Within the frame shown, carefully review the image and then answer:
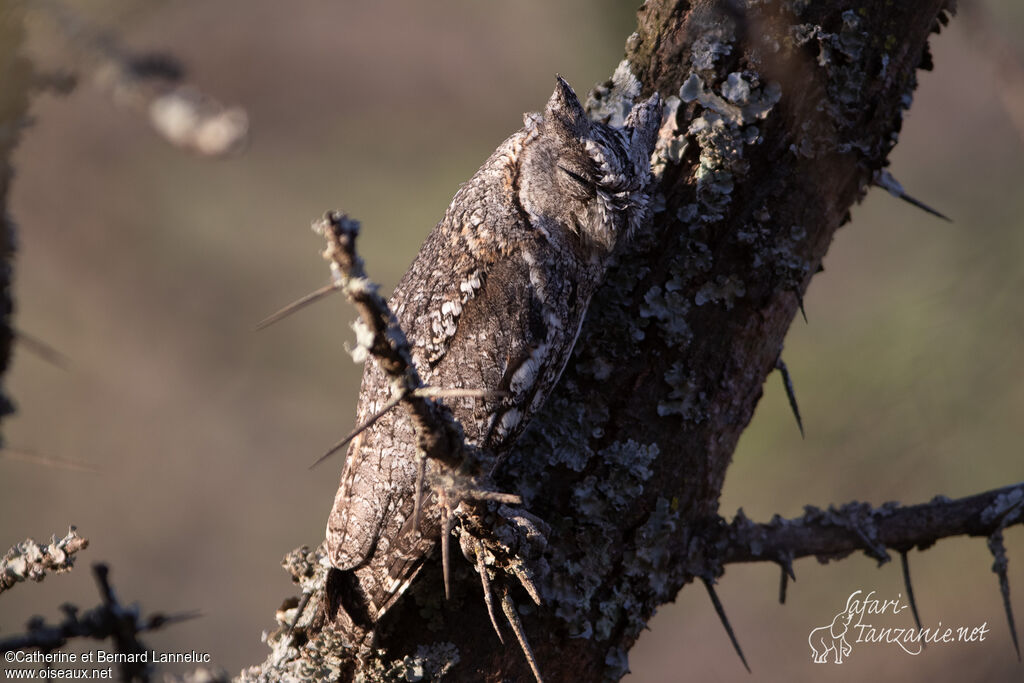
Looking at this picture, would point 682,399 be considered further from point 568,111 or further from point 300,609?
point 300,609

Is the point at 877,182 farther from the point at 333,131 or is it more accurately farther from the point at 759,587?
the point at 333,131

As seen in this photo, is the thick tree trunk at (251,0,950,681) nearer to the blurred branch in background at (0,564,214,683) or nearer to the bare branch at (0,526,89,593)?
the bare branch at (0,526,89,593)

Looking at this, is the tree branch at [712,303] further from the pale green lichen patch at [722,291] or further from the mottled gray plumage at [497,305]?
the mottled gray plumage at [497,305]

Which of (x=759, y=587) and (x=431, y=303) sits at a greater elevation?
(x=759, y=587)

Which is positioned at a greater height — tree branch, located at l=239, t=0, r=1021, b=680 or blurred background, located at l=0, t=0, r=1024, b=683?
blurred background, located at l=0, t=0, r=1024, b=683

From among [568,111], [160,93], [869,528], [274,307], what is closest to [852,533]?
[869,528]

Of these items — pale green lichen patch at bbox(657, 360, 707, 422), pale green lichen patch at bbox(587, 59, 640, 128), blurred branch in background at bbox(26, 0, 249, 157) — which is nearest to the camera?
blurred branch in background at bbox(26, 0, 249, 157)

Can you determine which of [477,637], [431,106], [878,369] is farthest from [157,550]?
[878,369]

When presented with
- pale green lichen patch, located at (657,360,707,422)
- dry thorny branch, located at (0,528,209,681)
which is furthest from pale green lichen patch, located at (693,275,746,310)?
dry thorny branch, located at (0,528,209,681)
